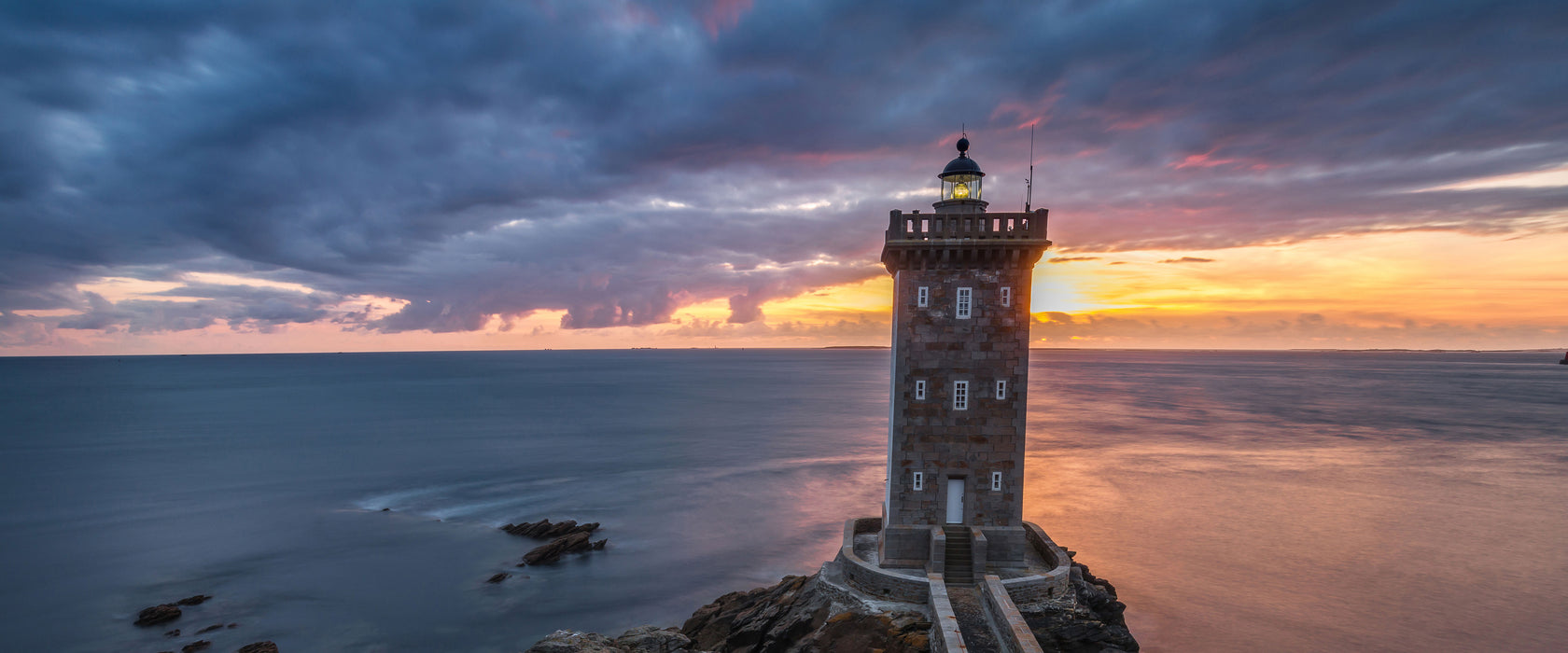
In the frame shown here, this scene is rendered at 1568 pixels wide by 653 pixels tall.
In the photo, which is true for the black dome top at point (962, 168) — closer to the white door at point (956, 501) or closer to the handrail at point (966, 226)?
the handrail at point (966, 226)

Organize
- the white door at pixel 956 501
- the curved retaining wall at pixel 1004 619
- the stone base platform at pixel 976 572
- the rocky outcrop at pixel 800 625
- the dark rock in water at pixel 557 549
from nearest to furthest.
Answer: the curved retaining wall at pixel 1004 619
the rocky outcrop at pixel 800 625
the stone base platform at pixel 976 572
the white door at pixel 956 501
the dark rock in water at pixel 557 549

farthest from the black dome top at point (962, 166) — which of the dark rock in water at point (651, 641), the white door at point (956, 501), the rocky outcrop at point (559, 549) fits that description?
the rocky outcrop at point (559, 549)

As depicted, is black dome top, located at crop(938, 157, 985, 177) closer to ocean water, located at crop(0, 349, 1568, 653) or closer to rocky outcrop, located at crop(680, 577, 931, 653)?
rocky outcrop, located at crop(680, 577, 931, 653)

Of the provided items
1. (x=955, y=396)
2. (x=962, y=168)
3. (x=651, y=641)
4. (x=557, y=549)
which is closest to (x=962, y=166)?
(x=962, y=168)

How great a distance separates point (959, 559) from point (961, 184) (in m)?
10.2

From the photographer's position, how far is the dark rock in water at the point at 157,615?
77.7 ft

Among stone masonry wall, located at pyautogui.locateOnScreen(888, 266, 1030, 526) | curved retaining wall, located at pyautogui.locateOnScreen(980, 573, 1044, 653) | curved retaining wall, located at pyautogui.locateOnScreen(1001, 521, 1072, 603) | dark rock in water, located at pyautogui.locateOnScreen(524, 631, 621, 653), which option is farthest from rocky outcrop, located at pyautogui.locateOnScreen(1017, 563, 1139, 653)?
dark rock in water, located at pyautogui.locateOnScreen(524, 631, 621, 653)

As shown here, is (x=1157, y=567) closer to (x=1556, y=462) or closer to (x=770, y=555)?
(x=770, y=555)

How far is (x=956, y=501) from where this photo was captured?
1764 centimetres

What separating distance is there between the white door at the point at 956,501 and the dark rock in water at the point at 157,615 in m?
27.8

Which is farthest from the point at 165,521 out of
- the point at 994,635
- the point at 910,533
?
the point at 994,635

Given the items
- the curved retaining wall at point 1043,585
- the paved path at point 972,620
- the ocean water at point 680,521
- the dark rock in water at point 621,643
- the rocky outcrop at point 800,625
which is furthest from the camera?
the ocean water at point 680,521

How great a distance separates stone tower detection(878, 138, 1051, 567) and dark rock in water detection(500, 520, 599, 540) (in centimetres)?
2112

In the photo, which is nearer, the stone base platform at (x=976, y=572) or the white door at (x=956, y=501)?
the stone base platform at (x=976, y=572)
